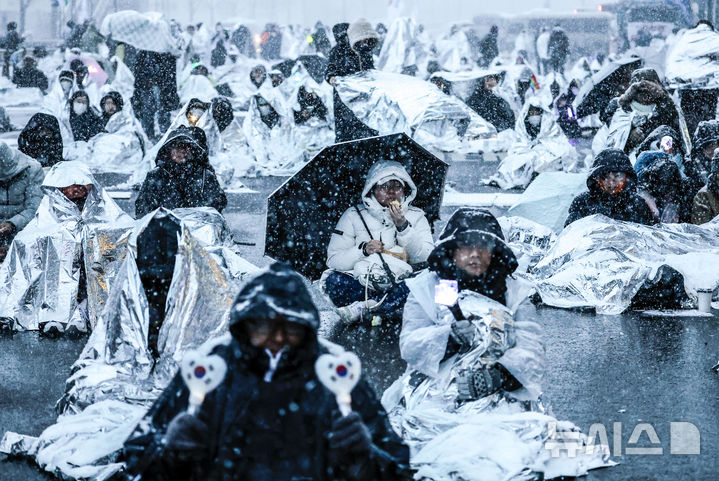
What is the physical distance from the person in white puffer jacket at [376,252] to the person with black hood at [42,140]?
17.3 ft

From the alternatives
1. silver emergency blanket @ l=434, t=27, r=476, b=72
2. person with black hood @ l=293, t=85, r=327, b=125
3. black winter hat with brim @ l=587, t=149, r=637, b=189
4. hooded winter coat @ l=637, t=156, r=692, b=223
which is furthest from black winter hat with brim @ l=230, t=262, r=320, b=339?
silver emergency blanket @ l=434, t=27, r=476, b=72

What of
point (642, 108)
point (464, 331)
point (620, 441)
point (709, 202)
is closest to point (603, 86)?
point (642, 108)

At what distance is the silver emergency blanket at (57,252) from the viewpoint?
22.2 feet

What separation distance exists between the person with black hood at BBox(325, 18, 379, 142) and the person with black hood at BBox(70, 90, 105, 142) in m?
6.43

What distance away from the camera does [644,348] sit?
21.4 feet

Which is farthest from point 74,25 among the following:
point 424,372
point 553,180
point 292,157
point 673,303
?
point 424,372

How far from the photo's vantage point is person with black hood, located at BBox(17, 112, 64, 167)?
36.3 ft

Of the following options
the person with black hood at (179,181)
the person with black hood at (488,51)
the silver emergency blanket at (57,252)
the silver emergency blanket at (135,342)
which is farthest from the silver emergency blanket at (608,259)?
the person with black hood at (488,51)

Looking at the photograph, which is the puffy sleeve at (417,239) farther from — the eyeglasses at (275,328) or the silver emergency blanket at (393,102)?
the eyeglasses at (275,328)

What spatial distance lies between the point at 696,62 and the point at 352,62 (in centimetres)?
560

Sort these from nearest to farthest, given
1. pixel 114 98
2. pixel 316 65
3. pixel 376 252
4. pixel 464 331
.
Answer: pixel 464 331
pixel 376 252
pixel 114 98
pixel 316 65

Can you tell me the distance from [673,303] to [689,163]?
7.81 ft

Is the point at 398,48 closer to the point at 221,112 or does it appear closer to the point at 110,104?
the point at 110,104

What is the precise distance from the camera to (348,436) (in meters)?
2.92
